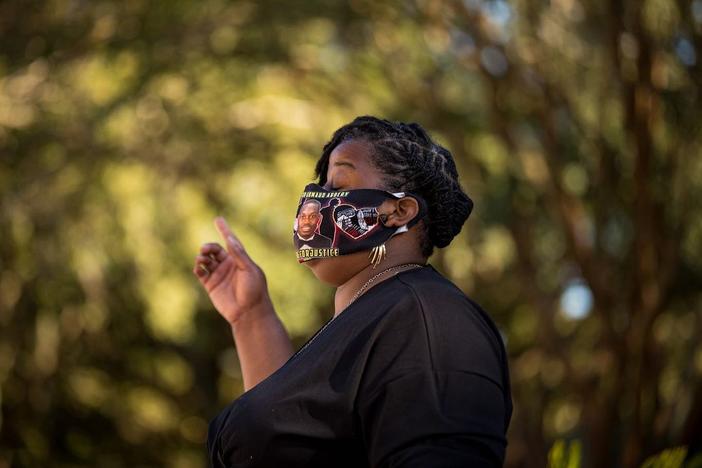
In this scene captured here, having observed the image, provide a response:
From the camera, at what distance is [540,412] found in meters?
10.7

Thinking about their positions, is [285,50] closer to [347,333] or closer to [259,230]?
[259,230]

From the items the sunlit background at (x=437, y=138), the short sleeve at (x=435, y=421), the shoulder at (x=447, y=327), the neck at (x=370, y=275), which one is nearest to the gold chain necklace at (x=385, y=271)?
the neck at (x=370, y=275)

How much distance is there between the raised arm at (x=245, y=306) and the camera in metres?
3.13

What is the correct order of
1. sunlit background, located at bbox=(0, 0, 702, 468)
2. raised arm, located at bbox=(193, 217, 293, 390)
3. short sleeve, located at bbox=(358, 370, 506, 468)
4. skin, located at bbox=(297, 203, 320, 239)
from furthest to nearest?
sunlit background, located at bbox=(0, 0, 702, 468) < raised arm, located at bbox=(193, 217, 293, 390) < skin, located at bbox=(297, 203, 320, 239) < short sleeve, located at bbox=(358, 370, 506, 468)

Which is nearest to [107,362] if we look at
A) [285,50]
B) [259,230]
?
[259,230]

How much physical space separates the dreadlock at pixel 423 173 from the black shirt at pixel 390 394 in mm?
202

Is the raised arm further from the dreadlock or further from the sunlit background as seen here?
the sunlit background

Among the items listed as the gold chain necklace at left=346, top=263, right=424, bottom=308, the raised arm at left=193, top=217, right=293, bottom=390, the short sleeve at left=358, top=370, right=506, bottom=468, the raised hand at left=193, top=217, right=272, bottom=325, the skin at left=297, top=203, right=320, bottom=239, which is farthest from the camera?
the raised hand at left=193, top=217, right=272, bottom=325

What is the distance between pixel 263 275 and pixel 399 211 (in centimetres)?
78

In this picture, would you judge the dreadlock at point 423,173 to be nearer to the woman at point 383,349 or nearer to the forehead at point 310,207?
the woman at point 383,349

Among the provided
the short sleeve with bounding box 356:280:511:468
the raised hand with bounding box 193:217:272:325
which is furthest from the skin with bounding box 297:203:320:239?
the raised hand with bounding box 193:217:272:325

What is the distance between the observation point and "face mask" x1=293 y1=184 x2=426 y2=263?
2.59 metres

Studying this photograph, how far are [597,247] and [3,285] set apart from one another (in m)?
6.71

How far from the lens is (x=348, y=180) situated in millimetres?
2660
